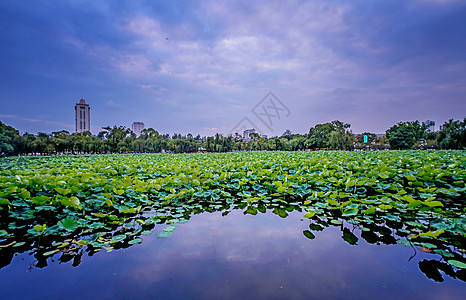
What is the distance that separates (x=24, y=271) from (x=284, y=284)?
2312mm

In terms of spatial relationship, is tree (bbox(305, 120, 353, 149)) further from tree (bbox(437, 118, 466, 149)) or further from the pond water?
the pond water

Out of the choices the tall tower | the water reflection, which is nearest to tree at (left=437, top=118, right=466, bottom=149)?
the water reflection

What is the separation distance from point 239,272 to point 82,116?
409 ft

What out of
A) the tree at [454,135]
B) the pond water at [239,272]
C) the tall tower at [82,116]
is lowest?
the pond water at [239,272]

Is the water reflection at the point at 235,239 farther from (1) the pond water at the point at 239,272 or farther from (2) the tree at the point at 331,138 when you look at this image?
(2) the tree at the point at 331,138

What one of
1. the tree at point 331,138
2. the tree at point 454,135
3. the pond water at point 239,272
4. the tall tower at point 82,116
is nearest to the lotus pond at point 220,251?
the pond water at point 239,272

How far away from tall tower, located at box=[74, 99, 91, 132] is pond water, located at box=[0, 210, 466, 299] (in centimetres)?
12087

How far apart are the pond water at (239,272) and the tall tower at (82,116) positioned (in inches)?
4759

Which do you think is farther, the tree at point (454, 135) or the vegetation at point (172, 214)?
the tree at point (454, 135)

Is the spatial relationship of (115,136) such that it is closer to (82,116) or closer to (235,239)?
(235,239)

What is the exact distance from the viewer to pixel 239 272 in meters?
2.08

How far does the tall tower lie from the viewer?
10350 centimetres

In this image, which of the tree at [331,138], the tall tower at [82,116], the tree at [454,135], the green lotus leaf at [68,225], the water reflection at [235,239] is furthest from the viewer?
the tall tower at [82,116]

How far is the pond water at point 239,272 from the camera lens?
1772mm
